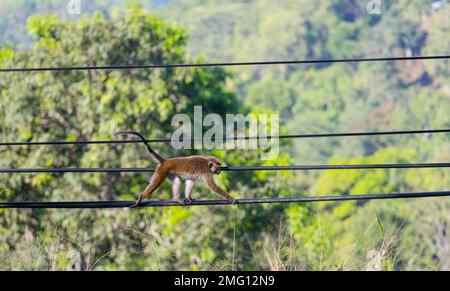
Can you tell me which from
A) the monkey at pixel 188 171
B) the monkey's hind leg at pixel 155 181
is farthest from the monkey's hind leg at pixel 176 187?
the monkey's hind leg at pixel 155 181

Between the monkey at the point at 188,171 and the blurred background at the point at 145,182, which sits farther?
the blurred background at the point at 145,182

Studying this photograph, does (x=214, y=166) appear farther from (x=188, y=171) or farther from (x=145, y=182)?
(x=145, y=182)

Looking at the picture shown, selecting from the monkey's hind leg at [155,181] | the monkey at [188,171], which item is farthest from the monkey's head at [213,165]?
the monkey's hind leg at [155,181]

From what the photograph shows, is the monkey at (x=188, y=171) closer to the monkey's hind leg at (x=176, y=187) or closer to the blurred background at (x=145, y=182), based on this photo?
the monkey's hind leg at (x=176, y=187)

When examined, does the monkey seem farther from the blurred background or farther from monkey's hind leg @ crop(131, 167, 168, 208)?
the blurred background

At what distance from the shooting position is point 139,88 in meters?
14.4

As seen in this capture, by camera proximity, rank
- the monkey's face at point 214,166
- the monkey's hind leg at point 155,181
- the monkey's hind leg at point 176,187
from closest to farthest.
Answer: the monkey's hind leg at point 155,181, the monkey's hind leg at point 176,187, the monkey's face at point 214,166

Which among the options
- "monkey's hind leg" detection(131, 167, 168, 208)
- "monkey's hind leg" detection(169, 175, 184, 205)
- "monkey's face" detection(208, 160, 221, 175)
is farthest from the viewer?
"monkey's face" detection(208, 160, 221, 175)

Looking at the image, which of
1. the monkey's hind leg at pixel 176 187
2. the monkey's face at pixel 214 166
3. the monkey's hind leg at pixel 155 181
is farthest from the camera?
the monkey's face at pixel 214 166

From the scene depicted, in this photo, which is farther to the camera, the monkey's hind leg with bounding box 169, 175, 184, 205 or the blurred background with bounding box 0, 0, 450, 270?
the blurred background with bounding box 0, 0, 450, 270

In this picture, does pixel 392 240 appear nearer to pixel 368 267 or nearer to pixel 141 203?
pixel 368 267

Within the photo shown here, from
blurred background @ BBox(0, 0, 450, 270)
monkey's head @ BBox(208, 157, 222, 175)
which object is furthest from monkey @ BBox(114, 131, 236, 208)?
blurred background @ BBox(0, 0, 450, 270)

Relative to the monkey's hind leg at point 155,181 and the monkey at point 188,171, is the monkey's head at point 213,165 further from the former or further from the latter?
the monkey's hind leg at point 155,181

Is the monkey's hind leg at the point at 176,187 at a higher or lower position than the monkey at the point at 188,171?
lower
